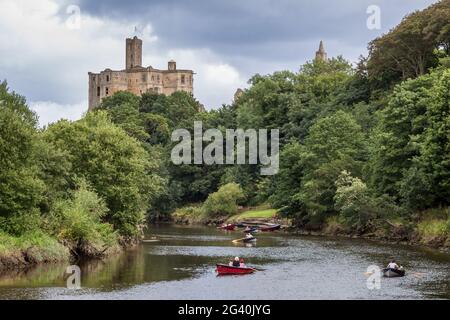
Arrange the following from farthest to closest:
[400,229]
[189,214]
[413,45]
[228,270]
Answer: [189,214]
[413,45]
[400,229]
[228,270]

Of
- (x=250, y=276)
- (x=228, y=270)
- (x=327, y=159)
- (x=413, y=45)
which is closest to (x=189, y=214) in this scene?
(x=327, y=159)

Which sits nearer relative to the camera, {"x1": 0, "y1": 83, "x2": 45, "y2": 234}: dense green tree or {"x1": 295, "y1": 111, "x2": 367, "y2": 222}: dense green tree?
{"x1": 0, "y1": 83, "x2": 45, "y2": 234}: dense green tree

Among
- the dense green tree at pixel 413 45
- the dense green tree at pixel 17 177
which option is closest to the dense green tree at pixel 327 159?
the dense green tree at pixel 413 45

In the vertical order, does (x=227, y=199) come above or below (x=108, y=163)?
below

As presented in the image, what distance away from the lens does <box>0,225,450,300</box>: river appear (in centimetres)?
4284

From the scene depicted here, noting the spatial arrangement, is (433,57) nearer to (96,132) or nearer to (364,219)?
(364,219)

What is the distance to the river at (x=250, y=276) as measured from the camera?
42844mm

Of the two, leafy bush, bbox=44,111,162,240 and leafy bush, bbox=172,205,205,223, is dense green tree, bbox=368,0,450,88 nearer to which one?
leafy bush, bbox=172,205,205,223

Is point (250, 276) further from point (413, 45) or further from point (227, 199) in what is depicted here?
point (227, 199)

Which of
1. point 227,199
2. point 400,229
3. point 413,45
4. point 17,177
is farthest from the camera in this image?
point 227,199

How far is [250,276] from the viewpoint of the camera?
167 ft

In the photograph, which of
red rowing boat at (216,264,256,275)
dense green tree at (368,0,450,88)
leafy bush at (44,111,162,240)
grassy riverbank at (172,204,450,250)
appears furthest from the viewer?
dense green tree at (368,0,450,88)

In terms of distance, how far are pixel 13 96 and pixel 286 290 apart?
5277 centimetres

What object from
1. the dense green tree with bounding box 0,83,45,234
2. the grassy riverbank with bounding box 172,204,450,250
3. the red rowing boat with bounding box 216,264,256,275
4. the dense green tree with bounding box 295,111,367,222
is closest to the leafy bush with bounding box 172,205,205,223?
the grassy riverbank with bounding box 172,204,450,250
